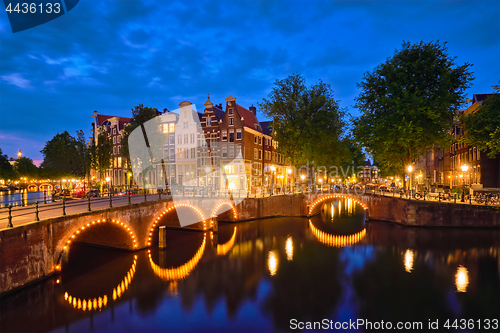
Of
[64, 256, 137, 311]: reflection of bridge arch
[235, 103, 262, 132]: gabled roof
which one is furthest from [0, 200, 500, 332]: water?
[235, 103, 262, 132]: gabled roof

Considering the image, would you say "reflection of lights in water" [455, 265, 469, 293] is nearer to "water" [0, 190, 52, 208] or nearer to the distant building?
the distant building

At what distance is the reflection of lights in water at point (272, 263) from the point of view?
18.3 metres

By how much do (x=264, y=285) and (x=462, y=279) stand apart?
12354 mm

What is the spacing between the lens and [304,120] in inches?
1503

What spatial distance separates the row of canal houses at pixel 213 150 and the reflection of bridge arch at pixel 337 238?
17924 millimetres

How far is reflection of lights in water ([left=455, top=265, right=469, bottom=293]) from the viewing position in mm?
15273

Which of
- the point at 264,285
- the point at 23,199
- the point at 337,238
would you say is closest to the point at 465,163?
the point at 337,238

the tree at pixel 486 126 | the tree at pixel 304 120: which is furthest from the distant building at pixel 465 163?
the tree at pixel 304 120

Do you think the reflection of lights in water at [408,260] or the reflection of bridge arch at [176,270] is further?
the reflection of lights in water at [408,260]

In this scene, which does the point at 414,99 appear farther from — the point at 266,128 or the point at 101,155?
the point at 101,155

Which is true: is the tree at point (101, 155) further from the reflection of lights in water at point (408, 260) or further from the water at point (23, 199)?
the reflection of lights in water at point (408, 260)

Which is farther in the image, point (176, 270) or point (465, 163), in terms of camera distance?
point (465, 163)

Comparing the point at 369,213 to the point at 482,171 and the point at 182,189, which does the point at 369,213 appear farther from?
the point at 182,189

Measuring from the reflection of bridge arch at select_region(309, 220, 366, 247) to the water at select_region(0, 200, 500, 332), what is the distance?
0.67ft
